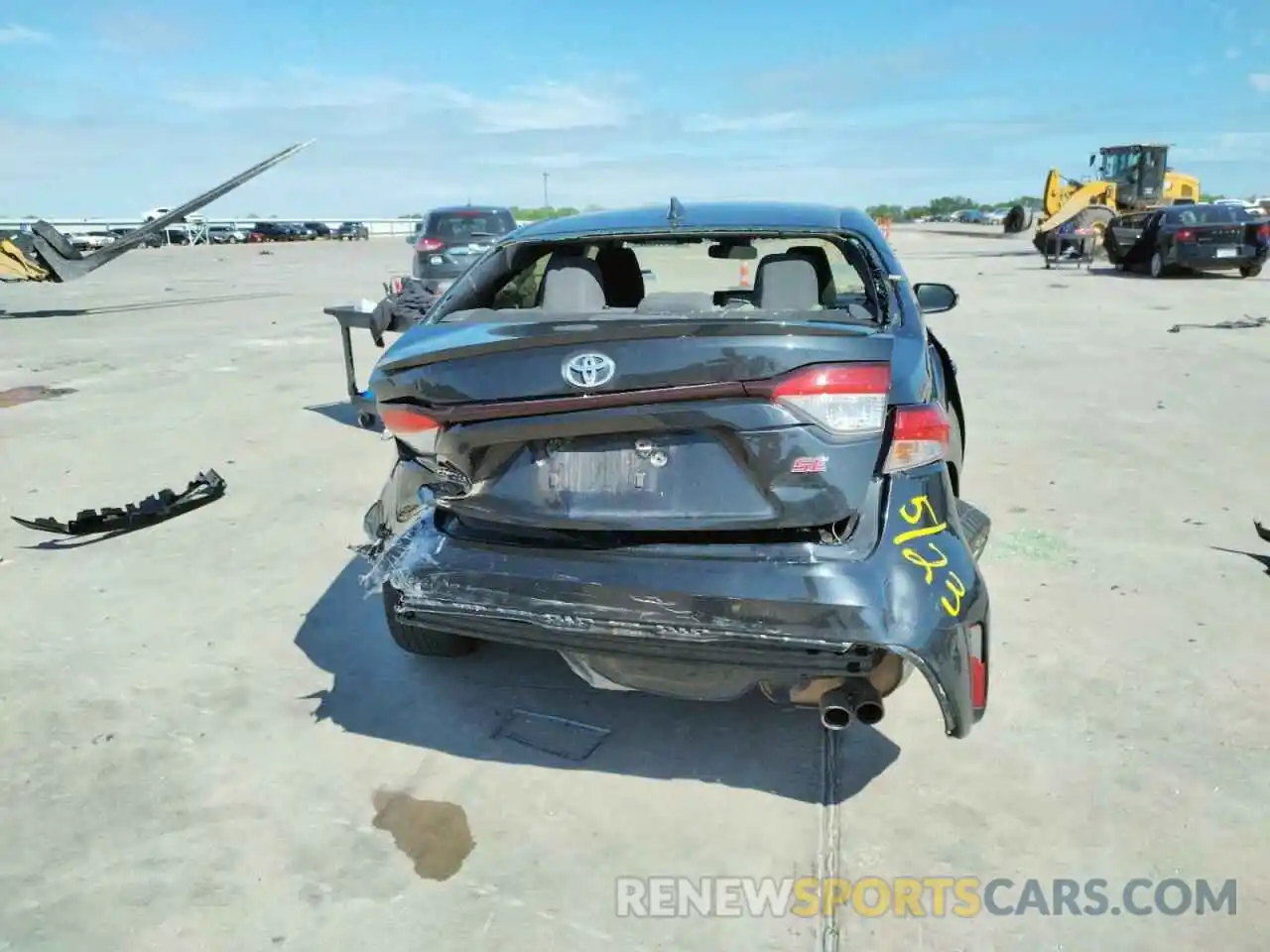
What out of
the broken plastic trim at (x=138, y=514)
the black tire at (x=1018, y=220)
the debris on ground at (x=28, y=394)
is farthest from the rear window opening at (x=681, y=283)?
the black tire at (x=1018, y=220)

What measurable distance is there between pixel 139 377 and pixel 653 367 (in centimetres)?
885

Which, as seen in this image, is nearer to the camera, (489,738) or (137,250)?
(489,738)

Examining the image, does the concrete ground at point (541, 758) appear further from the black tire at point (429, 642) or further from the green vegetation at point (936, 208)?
the green vegetation at point (936, 208)

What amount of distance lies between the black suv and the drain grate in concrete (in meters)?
12.3

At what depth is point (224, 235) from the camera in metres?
55.9

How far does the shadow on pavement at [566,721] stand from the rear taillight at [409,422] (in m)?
1.04

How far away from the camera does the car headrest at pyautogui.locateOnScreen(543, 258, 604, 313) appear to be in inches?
139

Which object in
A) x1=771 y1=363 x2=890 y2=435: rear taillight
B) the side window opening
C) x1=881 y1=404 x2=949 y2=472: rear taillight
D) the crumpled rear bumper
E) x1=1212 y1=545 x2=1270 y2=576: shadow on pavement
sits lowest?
x1=1212 y1=545 x2=1270 y2=576: shadow on pavement

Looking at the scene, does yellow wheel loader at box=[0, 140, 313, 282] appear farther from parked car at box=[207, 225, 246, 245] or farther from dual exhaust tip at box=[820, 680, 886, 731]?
parked car at box=[207, 225, 246, 245]

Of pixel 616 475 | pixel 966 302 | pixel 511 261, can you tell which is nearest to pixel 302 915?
pixel 616 475

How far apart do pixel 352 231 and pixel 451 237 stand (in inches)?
2180

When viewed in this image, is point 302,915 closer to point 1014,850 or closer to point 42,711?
point 42,711

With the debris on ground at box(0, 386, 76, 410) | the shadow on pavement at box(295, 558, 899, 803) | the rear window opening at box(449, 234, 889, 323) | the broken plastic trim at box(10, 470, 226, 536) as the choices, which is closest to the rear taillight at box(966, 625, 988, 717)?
the shadow on pavement at box(295, 558, 899, 803)

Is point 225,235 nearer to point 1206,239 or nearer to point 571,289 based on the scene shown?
point 1206,239
